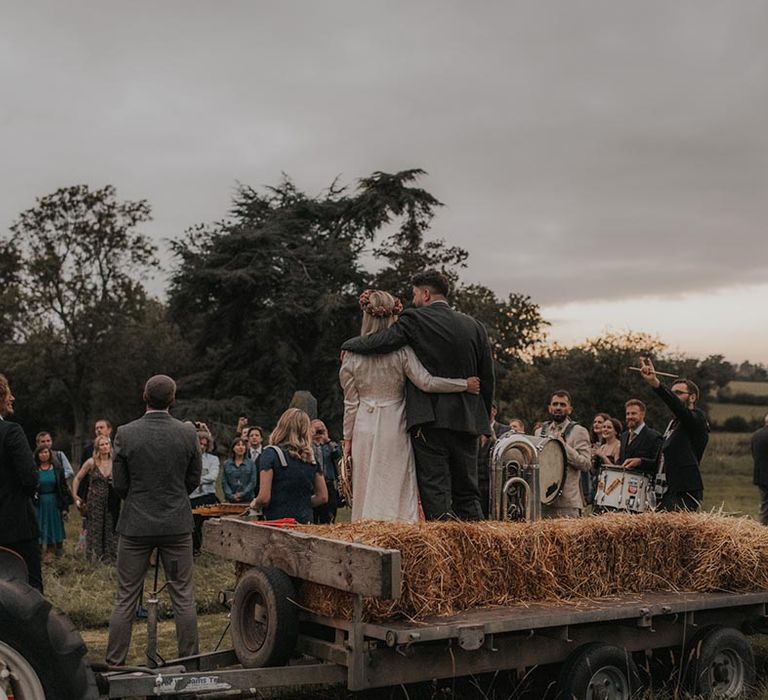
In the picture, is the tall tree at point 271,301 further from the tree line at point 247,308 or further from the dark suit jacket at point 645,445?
the dark suit jacket at point 645,445

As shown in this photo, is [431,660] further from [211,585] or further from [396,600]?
[211,585]

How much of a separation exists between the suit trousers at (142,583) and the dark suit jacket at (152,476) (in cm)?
12

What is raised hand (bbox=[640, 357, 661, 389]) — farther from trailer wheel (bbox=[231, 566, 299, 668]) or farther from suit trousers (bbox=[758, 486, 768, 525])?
suit trousers (bbox=[758, 486, 768, 525])

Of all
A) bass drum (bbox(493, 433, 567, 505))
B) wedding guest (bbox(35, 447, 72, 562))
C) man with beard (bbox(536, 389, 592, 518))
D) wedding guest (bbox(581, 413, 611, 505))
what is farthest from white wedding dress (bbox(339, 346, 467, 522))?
wedding guest (bbox(35, 447, 72, 562))

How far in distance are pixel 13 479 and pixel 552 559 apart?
3.74 meters

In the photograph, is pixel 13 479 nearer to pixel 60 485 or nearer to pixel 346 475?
pixel 346 475

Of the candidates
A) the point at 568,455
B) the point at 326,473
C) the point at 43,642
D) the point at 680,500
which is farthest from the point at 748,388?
the point at 43,642

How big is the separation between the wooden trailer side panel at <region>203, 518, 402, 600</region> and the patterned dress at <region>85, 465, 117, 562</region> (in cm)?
713

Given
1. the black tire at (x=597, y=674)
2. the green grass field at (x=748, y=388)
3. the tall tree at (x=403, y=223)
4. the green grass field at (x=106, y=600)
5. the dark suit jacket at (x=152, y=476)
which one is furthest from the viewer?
the green grass field at (x=748, y=388)

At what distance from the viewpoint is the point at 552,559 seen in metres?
6.16

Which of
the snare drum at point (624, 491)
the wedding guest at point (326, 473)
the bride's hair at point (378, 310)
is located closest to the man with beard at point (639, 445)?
the snare drum at point (624, 491)

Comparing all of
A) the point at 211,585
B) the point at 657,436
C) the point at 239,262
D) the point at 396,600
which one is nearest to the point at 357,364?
the point at 396,600

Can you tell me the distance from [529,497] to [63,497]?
9404 millimetres

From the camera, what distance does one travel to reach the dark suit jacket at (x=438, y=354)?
696cm
